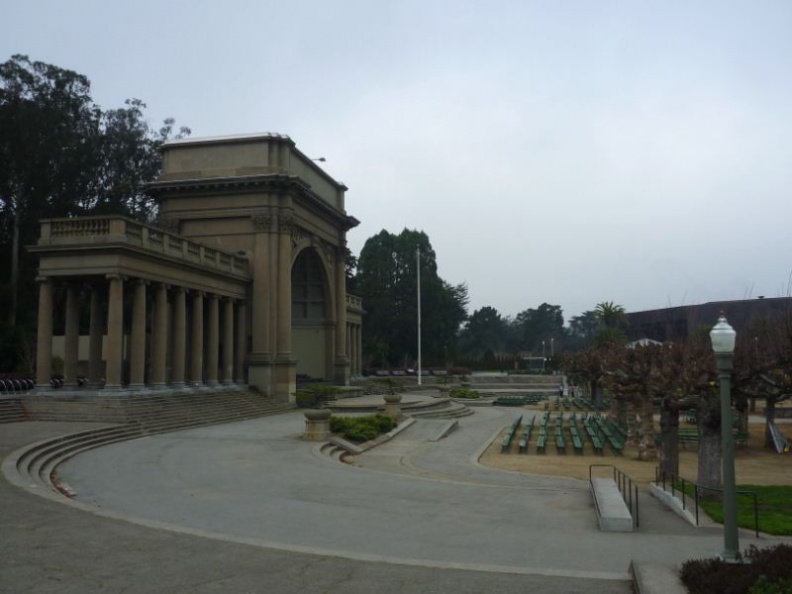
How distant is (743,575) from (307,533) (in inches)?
265

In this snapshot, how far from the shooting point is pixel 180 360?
3734 cm

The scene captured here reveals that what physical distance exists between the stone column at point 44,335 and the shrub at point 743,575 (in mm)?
30840

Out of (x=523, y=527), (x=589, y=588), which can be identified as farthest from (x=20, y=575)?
(x=523, y=527)

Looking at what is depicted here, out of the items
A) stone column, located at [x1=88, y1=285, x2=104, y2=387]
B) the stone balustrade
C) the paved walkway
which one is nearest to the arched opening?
the stone balustrade

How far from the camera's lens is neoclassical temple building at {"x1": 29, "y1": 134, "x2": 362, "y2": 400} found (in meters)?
32.2

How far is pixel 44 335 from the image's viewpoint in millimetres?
32125

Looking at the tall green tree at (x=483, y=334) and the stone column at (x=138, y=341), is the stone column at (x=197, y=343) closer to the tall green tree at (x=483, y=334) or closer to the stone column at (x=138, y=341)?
the stone column at (x=138, y=341)

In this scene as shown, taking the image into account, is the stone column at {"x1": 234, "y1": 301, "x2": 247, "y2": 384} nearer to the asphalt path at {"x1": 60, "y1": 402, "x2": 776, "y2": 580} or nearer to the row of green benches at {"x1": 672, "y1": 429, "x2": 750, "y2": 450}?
the asphalt path at {"x1": 60, "y1": 402, "x2": 776, "y2": 580}

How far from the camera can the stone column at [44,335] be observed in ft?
105

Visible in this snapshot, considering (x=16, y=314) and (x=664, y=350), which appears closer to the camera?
(x=664, y=350)

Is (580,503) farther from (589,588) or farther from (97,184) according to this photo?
(97,184)

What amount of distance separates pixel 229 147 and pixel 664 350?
32833 mm

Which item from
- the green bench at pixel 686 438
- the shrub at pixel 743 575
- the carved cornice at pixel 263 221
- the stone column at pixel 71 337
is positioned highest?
the carved cornice at pixel 263 221

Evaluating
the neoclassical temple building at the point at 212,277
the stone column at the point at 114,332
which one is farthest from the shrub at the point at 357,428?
the neoclassical temple building at the point at 212,277
